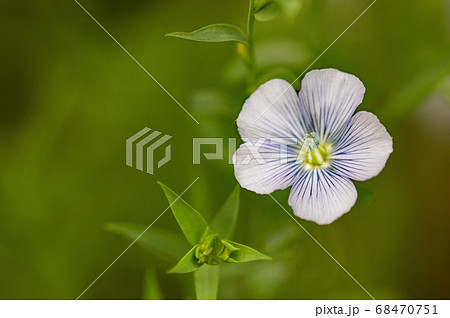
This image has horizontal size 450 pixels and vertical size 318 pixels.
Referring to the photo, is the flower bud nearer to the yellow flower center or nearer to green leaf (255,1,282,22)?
the yellow flower center

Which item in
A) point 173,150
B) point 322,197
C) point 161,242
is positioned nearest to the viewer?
point 322,197

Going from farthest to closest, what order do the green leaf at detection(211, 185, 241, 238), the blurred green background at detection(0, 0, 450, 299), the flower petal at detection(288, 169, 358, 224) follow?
the blurred green background at detection(0, 0, 450, 299)
the green leaf at detection(211, 185, 241, 238)
the flower petal at detection(288, 169, 358, 224)

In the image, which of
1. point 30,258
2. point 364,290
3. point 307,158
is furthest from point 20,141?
point 364,290

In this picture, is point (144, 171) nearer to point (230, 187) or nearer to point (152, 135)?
point (152, 135)

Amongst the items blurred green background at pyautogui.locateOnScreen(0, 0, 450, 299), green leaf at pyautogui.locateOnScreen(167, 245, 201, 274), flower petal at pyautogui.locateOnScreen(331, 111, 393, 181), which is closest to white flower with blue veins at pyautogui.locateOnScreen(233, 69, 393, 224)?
flower petal at pyautogui.locateOnScreen(331, 111, 393, 181)

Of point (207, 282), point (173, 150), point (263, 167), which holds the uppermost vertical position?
point (173, 150)

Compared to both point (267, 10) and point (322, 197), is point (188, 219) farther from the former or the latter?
point (267, 10)

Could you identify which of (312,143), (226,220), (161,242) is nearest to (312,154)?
(312,143)
